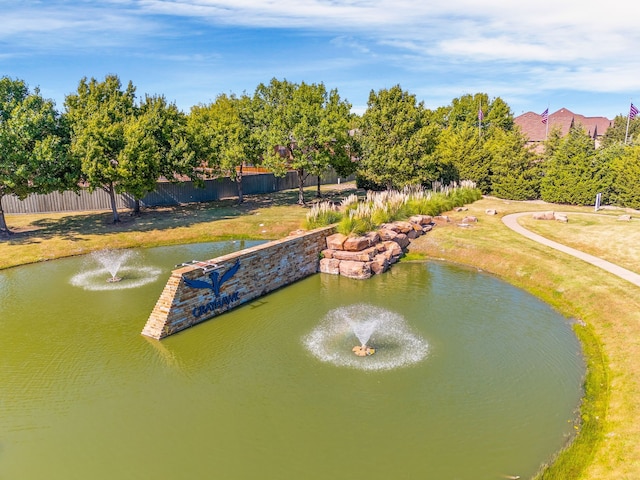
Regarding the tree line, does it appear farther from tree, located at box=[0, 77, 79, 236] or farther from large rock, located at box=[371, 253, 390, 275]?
large rock, located at box=[371, 253, 390, 275]

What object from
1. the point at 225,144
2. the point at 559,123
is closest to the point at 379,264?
the point at 225,144

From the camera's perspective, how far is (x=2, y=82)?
2545cm

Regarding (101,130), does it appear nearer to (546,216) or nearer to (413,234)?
(413,234)

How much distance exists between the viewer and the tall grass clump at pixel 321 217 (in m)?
25.1

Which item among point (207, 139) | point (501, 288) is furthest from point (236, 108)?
point (501, 288)

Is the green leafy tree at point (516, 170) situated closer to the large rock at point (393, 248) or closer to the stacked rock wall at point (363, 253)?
the stacked rock wall at point (363, 253)

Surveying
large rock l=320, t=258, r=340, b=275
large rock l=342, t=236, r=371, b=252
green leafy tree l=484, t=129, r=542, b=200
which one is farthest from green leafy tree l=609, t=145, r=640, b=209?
large rock l=320, t=258, r=340, b=275

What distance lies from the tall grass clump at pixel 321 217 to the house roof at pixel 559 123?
49842mm

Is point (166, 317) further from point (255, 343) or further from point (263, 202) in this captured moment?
point (263, 202)

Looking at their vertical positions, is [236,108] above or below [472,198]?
above

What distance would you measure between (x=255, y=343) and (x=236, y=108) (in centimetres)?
3494

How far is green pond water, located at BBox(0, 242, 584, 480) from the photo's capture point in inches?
365

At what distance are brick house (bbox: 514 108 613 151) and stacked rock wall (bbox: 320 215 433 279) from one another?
46528 millimetres

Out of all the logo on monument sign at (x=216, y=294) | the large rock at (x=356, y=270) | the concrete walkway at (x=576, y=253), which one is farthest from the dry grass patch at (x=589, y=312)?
the logo on monument sign at (x=216, y=294)
